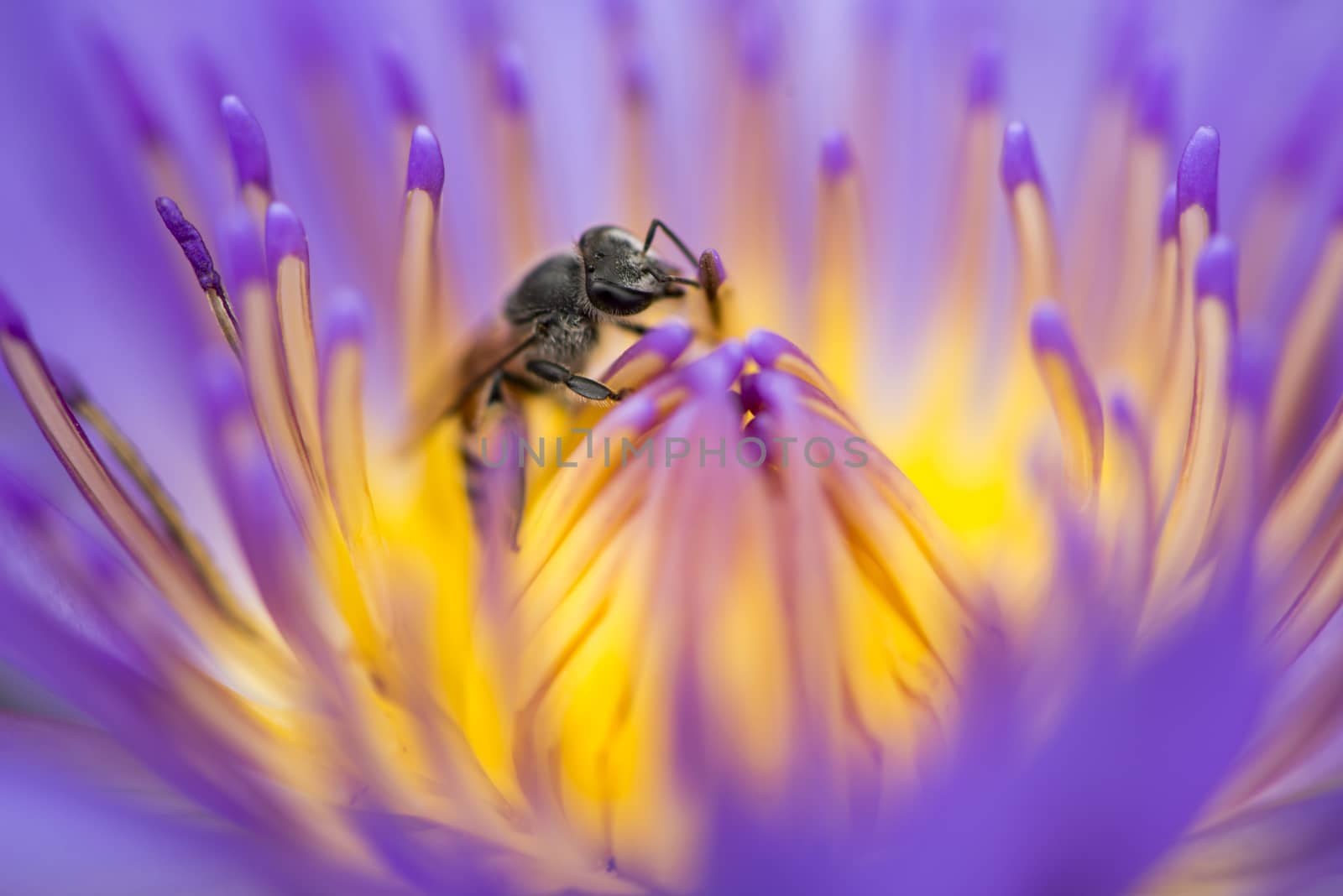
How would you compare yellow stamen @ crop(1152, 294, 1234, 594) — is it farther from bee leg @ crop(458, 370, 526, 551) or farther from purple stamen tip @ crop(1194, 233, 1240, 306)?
bee leg @ crop(458, 370, 526, 551)

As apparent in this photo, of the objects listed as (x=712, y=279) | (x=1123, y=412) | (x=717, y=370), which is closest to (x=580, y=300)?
(x=712, y=279)

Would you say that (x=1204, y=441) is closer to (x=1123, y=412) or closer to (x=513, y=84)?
(x=1123, y=412)

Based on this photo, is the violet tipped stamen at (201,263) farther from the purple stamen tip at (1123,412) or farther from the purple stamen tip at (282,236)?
the purple stamen tip at (1123,412)

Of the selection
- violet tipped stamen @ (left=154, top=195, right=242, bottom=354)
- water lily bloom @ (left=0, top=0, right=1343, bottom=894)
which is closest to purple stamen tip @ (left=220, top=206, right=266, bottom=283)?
water lily bloom @ (left=0, top=0, right=1343, bottom=894)

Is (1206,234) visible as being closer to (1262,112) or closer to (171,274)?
(1262,112)

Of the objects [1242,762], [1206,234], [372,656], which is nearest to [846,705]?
[1242,762]

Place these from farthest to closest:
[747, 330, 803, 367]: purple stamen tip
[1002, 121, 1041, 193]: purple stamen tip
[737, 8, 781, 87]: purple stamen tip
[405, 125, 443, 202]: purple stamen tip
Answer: [737, 8, 781, 87]: purple stamen tip < [1002, 121, 1041, 193]: purple stamen tip < [405, 125, 443, 202]: purple stamen tip < [747, 330, 803, 367]: purple stamen tip
